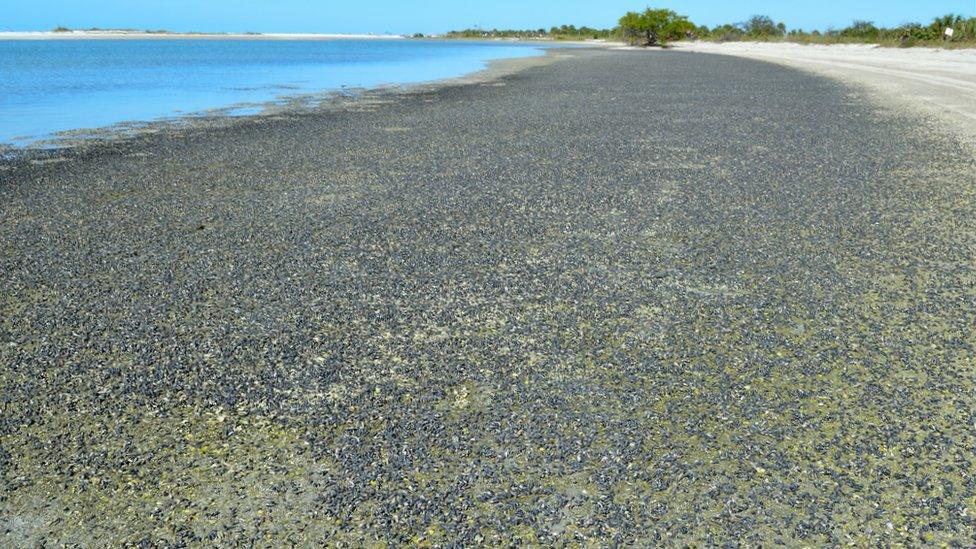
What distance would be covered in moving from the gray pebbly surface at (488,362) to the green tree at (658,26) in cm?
9558

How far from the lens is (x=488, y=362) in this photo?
405cm

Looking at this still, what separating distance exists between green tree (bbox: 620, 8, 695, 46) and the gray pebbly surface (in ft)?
314

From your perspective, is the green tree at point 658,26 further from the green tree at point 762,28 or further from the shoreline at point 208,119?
the shoreline at point 208,119

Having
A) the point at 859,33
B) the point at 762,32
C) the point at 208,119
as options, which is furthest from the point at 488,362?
the point at 762,32

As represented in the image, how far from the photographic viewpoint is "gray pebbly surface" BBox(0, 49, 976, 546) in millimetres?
2852

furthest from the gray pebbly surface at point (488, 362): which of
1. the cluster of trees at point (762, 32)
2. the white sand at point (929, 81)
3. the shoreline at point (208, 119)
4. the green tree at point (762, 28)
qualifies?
the green tree at point (762, 28)

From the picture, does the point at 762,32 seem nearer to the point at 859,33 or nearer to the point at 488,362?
the point at 859,33

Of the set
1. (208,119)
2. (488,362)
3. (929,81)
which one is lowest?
(488,362)

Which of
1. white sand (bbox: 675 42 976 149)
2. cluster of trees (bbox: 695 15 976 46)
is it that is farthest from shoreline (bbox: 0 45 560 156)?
cluster of trees (bbox: 695 15 976 46)

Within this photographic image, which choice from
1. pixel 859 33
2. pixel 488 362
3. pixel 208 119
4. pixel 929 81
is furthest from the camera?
pixel 859 33

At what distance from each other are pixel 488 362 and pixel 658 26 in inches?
4017

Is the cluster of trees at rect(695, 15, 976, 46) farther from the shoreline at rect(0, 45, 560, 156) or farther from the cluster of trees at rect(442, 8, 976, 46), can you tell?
the shoreline at rect(0, 45, 560, 156)

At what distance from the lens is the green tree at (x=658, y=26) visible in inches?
3831

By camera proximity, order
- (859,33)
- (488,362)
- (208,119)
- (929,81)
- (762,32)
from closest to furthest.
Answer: (488,362)
(208,119)
(929,81)
(859,33)
(762,32)
